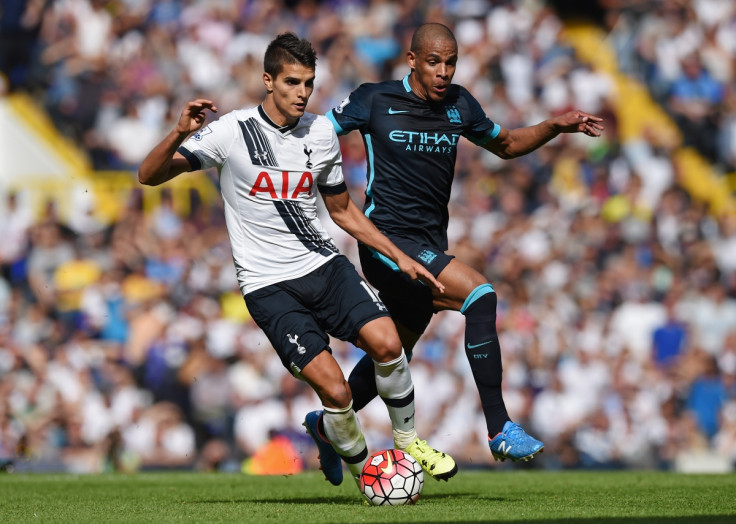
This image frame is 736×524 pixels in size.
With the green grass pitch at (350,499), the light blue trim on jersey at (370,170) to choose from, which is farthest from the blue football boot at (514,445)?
the light blue trim on jersey at (370,170)

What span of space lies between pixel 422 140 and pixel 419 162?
148 mm

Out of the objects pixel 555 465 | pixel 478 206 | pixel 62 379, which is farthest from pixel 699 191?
pixel 62 379

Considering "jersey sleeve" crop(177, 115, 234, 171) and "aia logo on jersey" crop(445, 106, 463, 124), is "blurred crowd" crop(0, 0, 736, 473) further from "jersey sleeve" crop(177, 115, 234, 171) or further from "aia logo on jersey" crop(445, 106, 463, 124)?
"jersey sleeve" crop(177, 115, 234, 171)

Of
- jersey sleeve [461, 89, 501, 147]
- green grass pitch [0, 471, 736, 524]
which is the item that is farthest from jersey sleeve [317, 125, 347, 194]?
green grass pitch [0, 471, 736, 524]

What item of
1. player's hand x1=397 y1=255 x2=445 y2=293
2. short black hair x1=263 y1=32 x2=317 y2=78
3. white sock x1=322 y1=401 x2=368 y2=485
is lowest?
white sock x1=322 y1=401 x2=368 y2=485

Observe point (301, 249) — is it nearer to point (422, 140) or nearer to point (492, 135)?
point (422, 140)

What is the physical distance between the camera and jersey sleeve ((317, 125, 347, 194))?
296 inches

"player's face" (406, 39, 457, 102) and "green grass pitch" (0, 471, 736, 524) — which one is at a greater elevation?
"player's face" (406, 39, 457, 102)

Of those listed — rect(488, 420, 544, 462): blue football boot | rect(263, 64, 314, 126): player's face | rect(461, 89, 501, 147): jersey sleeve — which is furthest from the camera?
rect(461, 89, 501, 147): jersey sleeve

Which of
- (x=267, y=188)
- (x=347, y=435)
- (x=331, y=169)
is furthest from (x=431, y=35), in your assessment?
(x=347, y=435)

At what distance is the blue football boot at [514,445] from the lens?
6.93 meters

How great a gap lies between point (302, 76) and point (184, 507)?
9.18 ft

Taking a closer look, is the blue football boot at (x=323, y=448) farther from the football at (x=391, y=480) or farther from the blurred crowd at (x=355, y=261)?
the blurred crowd at (x=355, y=261)

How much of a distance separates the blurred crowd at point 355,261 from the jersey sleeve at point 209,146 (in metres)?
5.91
